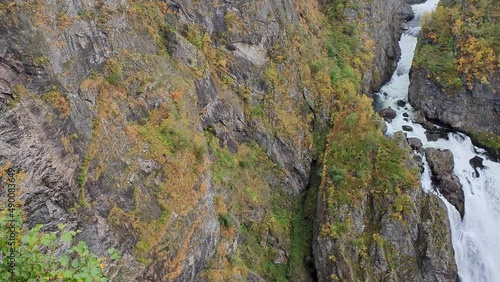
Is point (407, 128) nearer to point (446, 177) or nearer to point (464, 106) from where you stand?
point (446, 177)

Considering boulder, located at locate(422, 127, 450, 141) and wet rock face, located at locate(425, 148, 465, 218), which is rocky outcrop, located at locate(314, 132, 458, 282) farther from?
boulder, located at locate(422, 127, 450, 141)

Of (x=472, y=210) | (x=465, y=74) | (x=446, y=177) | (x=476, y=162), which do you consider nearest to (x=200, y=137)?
(x=446, y=177)

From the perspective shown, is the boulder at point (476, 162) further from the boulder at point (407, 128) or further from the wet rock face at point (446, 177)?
the boulder at point (407, 128)

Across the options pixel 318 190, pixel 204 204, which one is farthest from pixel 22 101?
pixel 318 190

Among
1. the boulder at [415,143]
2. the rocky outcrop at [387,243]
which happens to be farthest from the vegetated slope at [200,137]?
the boulder at [415,143]

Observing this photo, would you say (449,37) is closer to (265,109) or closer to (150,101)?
(265,109)

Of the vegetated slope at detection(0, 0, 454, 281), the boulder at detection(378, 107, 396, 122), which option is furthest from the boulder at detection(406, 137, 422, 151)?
the vegetated slope at detection(0, 0, 454, 281)
